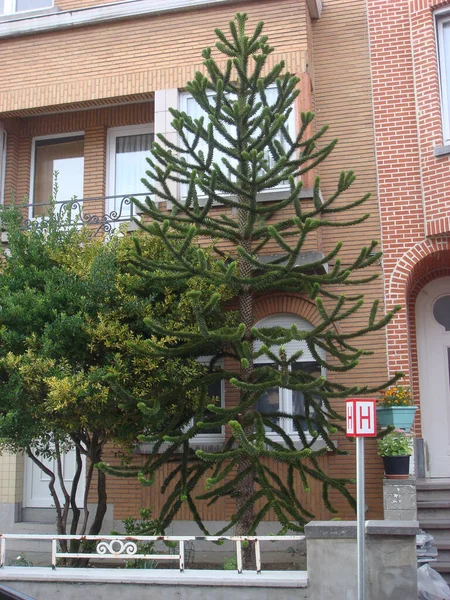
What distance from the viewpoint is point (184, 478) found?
29.7ft

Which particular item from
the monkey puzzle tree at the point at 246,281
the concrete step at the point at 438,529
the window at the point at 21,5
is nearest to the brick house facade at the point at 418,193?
the concrete step at the point at 438,529

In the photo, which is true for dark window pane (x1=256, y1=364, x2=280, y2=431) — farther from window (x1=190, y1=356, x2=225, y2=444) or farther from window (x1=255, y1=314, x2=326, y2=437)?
window (x1=190, y1=356, x2=225, y2=444)

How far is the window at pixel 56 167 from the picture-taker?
13.6 metres

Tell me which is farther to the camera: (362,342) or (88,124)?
(88,124)

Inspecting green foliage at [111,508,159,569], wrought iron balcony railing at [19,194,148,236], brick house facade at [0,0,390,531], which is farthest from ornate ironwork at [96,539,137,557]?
wrought iron balcony railing at [19,194,148,236]

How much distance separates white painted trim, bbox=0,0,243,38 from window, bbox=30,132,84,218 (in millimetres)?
1920

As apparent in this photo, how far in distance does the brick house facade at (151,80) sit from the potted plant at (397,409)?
0.76 m

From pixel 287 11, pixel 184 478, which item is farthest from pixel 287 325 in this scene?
pixel 287 11

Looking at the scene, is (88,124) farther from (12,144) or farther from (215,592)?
(215,592)

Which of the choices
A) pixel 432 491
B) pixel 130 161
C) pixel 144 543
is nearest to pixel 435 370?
pixel 432 491

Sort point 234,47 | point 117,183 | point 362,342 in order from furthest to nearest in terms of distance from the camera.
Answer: point 117,183 < point 362,342 < point 234,47

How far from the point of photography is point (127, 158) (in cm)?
1340

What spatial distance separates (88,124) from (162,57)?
2.03 meters

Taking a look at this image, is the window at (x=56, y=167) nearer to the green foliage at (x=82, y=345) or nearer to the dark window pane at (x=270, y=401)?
the green foliage at (x=82, y=345)
